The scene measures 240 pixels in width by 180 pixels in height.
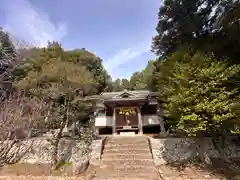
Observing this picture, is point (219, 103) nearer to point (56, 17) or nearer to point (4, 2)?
point (56, 17)

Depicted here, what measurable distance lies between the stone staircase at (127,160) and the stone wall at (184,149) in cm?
56

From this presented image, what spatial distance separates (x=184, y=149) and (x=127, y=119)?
6.78 m

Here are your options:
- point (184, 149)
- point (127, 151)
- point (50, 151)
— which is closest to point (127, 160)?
point (127, 151)

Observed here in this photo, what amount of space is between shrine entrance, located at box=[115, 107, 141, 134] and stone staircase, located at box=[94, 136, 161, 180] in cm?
290

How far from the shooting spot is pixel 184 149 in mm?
9672

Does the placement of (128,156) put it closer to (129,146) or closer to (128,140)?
(129,146)

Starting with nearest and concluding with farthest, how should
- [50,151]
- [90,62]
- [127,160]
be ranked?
[127,160], [50,151], [90,62]

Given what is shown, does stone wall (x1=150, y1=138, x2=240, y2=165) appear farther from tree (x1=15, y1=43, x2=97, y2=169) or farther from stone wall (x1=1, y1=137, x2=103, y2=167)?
tree (x1=15, y1=43, x2=97, y2=169)

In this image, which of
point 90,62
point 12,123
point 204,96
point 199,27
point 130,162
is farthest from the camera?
point 90,62

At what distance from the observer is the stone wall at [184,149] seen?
908 centimetres

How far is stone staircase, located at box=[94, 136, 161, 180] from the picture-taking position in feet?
24.9

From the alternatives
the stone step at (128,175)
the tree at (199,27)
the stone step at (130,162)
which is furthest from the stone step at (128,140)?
the tree at (199,27)

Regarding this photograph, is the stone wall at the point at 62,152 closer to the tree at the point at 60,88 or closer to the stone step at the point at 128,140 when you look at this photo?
the tree at the point at 60,88

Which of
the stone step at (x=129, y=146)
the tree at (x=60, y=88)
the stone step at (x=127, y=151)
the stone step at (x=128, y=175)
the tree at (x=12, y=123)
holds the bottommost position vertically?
the stone step at (x=128, y=175)
